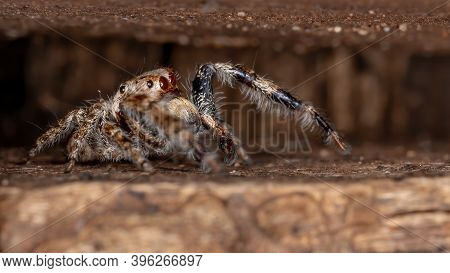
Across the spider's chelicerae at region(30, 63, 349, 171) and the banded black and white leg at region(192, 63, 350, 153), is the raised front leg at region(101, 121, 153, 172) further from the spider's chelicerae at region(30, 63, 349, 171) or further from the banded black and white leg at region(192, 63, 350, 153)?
the banded black and white leg at region(192, 63, 350, 153)

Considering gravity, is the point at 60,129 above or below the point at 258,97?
below

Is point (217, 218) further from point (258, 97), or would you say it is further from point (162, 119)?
point (258, 97)

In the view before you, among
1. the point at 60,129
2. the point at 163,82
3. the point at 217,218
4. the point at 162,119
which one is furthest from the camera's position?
the point at 60,129

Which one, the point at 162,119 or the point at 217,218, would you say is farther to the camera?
the point at 162,119

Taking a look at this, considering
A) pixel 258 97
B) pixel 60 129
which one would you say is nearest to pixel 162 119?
pixel 258 97

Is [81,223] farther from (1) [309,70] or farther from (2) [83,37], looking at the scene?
(1) [309,70]

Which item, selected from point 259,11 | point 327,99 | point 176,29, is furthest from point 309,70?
point 259,11

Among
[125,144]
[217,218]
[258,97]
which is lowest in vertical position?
[217,218]
